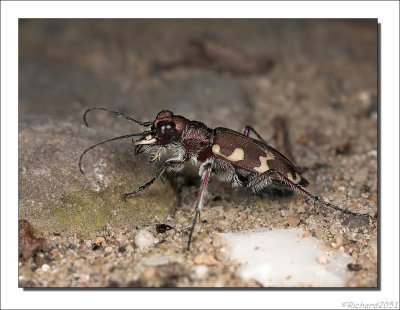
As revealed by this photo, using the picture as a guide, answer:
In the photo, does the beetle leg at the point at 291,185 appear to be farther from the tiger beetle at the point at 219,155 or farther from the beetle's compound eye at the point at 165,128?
the beetle's compound eye at the point at 165,128

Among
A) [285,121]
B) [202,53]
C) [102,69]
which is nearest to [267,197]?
[285,121]

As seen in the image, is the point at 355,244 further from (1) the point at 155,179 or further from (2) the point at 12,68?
(2) the point at 12,68

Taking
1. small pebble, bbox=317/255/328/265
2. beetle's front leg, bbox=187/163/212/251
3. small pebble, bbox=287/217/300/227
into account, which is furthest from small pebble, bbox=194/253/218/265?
small pebble, bbox=287/217/300/227

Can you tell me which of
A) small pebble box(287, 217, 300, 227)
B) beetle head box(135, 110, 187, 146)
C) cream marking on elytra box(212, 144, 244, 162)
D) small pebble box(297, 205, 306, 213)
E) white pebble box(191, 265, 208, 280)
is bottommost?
white pebble box(191, 265, 208, 280)

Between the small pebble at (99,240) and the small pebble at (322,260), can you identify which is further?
the small pebble at (99,240)

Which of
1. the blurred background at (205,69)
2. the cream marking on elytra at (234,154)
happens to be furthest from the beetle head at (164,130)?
the blurred background at (205,69)

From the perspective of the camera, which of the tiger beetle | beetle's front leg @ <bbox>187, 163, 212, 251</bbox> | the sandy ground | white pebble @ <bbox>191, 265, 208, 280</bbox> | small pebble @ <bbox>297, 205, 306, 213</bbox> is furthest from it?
small pebble @ <bbox>297, 205, 306, 213</bbox>

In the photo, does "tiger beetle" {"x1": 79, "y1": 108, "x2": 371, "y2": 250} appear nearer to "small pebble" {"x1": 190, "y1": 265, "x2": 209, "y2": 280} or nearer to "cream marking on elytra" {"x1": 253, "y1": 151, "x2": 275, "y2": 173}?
"cream marking on elytra" {"x1": 253, "y1": 151, "x2": 275, "y2": 173}

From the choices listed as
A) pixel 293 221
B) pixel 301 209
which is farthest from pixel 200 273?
pixel 301 209
